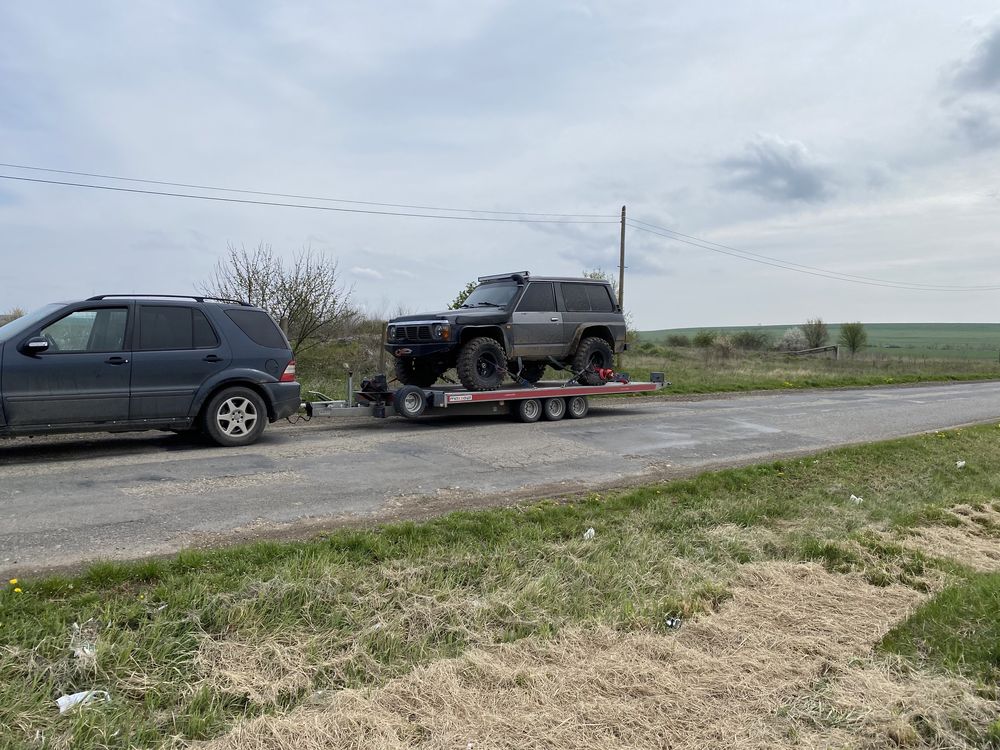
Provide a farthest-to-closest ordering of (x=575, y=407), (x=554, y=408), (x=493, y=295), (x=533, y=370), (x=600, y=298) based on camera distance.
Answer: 1. (x=533, y=370)
2. (x=600, y=298)
3. (x=575, y=407)
4. (x=493, y=295)
5. (x=554, y=408)

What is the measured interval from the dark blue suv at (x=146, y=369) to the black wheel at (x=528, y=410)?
3.98 metres

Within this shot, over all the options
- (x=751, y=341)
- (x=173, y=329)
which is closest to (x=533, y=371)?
(x=173, y=329)

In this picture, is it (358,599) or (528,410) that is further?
(528,410)

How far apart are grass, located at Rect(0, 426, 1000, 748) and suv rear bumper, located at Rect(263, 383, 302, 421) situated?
4228mm

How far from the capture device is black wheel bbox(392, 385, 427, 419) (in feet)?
36.5

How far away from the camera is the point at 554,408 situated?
503 inches

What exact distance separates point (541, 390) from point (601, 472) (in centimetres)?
388

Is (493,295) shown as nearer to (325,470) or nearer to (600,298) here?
(600,298)

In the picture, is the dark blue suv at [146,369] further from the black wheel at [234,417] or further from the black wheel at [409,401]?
the black wheel at [409,401]

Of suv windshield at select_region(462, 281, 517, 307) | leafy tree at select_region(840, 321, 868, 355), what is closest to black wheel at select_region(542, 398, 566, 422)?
suv windshield at select_region(462, 281, 517, 307)

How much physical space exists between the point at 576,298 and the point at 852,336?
178ft

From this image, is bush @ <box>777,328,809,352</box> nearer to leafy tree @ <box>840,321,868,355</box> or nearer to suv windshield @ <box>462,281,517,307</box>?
leafy tree @ <box>840,321,868,355</box>

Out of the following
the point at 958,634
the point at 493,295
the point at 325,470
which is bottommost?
the point at 958,634

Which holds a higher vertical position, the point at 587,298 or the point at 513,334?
the point at 587,298
